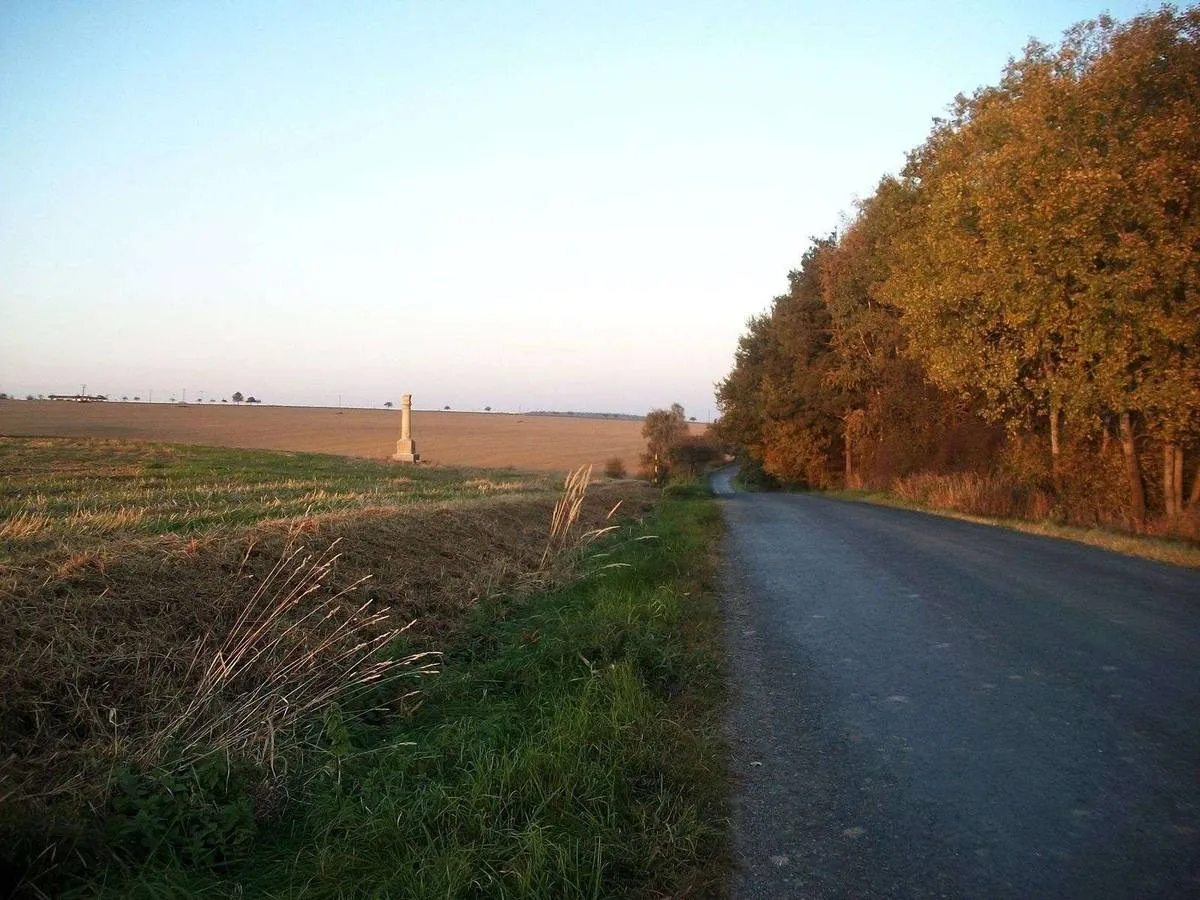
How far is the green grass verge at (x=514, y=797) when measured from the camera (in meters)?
3.65

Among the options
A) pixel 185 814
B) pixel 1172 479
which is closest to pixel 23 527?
pixel 185 814

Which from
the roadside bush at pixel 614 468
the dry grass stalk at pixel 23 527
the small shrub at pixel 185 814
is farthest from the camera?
the roadside bush at pixel 614 468

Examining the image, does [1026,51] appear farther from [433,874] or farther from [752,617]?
[433,874]

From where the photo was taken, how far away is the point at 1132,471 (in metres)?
16.8

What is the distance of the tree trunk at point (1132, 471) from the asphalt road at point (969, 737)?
693 cm

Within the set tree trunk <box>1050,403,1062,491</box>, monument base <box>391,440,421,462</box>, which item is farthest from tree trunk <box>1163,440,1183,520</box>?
monument base <box>391,440,421,462</box>

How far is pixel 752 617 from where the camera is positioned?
901 cm

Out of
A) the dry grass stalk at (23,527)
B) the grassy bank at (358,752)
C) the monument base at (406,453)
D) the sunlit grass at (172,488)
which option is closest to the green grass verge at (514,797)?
the grassy bank at (358,752)

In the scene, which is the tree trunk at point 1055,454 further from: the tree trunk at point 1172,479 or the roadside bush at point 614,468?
the roadside bush at point 614,468

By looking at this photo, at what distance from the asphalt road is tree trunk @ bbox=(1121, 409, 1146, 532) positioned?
273 inches

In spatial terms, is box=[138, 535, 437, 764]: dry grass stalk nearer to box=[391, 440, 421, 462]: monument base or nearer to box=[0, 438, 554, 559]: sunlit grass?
box=[0, 438, 554, 559]: sunlit grass

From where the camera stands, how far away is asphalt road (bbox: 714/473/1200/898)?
3775mm

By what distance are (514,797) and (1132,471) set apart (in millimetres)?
16232

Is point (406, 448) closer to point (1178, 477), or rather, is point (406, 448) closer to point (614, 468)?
point (614, 468)
